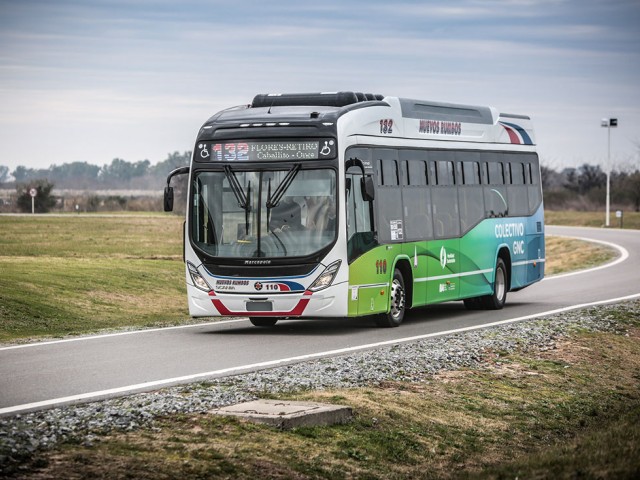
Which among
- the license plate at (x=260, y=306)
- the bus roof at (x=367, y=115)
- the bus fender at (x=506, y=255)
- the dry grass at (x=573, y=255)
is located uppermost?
the bus roof at (x=367, y=115)

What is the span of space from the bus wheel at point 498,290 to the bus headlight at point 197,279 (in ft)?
26.9

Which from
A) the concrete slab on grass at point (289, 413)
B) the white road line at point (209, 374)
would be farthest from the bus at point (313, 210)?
the concrete slab on grass at point (289, 413)

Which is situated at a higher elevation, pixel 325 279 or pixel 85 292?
pixel 325 279

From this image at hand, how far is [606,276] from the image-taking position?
1463 inches

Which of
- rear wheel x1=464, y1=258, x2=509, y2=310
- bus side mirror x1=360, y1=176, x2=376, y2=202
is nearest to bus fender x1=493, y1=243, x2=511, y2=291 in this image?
rear wheel x1=464, y1=258, x2=509, y2=310

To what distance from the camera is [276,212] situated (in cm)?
1984

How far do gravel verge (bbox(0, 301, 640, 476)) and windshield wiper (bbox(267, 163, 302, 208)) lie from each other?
122 inches

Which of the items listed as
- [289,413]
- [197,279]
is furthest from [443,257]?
[289,413]

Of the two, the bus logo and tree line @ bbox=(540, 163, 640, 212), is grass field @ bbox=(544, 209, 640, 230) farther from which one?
the bus logo

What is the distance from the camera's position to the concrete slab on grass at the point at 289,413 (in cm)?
1162

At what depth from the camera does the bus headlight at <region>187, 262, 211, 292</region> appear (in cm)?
2017

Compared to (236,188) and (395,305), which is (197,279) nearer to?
(236,188)

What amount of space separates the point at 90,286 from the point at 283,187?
12.1 meters

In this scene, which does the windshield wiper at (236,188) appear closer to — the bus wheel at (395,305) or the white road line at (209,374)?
the white road line at (209,374)
